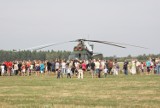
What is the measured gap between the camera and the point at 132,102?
579 inches

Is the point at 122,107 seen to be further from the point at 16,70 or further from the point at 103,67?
the point at 16,70

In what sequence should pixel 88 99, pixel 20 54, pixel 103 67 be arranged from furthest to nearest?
1. pixel 20 54
2. pixel 103 67
3. pixel 88 99

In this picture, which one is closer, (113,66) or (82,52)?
(113,66)

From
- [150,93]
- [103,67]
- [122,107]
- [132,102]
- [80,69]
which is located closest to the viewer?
[122,107]

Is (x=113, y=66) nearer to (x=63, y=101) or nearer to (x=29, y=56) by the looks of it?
(x=63, y=101)

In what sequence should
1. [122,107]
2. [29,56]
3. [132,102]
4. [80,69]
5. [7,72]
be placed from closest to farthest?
[122,107], [132,102], [80,69], [7,72], [29,56]

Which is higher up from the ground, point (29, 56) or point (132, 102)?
point (29, 56)

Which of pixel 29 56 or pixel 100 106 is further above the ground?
pixel 29 56

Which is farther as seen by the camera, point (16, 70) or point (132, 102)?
point (16, 70)

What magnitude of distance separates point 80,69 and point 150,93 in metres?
14.4

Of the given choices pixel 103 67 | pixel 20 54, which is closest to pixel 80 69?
pixel 103 67

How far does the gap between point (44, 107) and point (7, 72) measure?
100ft

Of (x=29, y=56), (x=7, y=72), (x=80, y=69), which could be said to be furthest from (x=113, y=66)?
(x=29, y=56)

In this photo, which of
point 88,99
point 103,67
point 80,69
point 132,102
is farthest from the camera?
point 103,67
